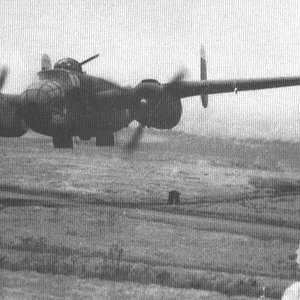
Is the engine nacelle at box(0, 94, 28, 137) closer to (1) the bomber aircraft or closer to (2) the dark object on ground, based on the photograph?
(1) the bomber aircraft

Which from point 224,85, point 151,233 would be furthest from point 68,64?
point 151,233

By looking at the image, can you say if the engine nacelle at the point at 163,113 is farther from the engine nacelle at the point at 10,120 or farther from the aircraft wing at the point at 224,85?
the engine nacelle at the point at 10,120

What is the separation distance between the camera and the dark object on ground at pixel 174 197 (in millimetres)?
22391

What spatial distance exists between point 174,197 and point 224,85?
23.1ft

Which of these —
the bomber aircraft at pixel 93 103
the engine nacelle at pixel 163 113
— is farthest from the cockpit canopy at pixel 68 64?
the engine nacelle at pixel 163 113

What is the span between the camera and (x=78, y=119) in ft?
62.6

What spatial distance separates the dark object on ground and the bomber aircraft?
12.6 feet

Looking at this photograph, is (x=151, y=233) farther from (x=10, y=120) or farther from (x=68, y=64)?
(x=68, y=64)

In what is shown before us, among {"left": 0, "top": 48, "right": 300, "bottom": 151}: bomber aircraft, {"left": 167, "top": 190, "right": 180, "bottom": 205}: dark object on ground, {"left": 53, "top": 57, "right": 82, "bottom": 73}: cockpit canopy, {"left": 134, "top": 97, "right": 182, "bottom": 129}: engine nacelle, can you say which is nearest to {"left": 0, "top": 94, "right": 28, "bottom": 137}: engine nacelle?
{"left": 0, "top": 48, "right": 300, "bottom": 151}: bomber aircraft

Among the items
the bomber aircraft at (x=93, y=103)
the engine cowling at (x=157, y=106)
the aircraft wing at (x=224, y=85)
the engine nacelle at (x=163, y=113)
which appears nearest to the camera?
the aircraft wing at (x=224, y=85)

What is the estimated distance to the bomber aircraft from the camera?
58.7 feet

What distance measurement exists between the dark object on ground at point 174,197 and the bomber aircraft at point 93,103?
385cm

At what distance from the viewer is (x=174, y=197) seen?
22484 mm

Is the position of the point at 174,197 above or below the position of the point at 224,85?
below
